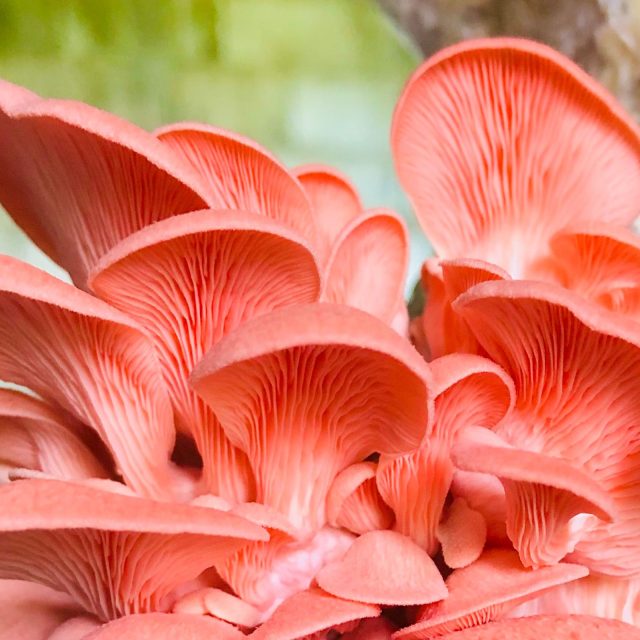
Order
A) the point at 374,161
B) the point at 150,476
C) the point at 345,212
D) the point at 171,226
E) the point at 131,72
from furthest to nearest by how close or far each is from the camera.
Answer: the point at 374,161
the point at 131,72
the point at 345,212
the point at 150,476
the point at 171,226

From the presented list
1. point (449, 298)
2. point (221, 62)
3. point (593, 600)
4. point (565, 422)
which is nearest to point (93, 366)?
point (449, 298)

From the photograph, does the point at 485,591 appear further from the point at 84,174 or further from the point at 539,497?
the point at 84,174

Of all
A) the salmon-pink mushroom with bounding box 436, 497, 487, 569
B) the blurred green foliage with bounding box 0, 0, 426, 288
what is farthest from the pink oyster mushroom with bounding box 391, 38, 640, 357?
the blurred green foliage with bounding box 0, 0, 426, 288

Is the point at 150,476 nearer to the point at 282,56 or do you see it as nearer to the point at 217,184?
the point at 217,184

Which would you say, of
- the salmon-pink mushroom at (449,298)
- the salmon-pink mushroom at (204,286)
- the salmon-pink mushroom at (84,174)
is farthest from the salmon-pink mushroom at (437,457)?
the salmon-pink mushroom at (84,174)

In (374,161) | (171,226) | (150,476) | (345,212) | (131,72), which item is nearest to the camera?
(171,226)

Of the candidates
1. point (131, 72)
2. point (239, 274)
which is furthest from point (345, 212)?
point (131, 72)

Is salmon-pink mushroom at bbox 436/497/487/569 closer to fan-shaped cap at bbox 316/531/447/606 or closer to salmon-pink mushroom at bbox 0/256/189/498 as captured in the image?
fan-shaped cap at bbox 316/531/447/606
